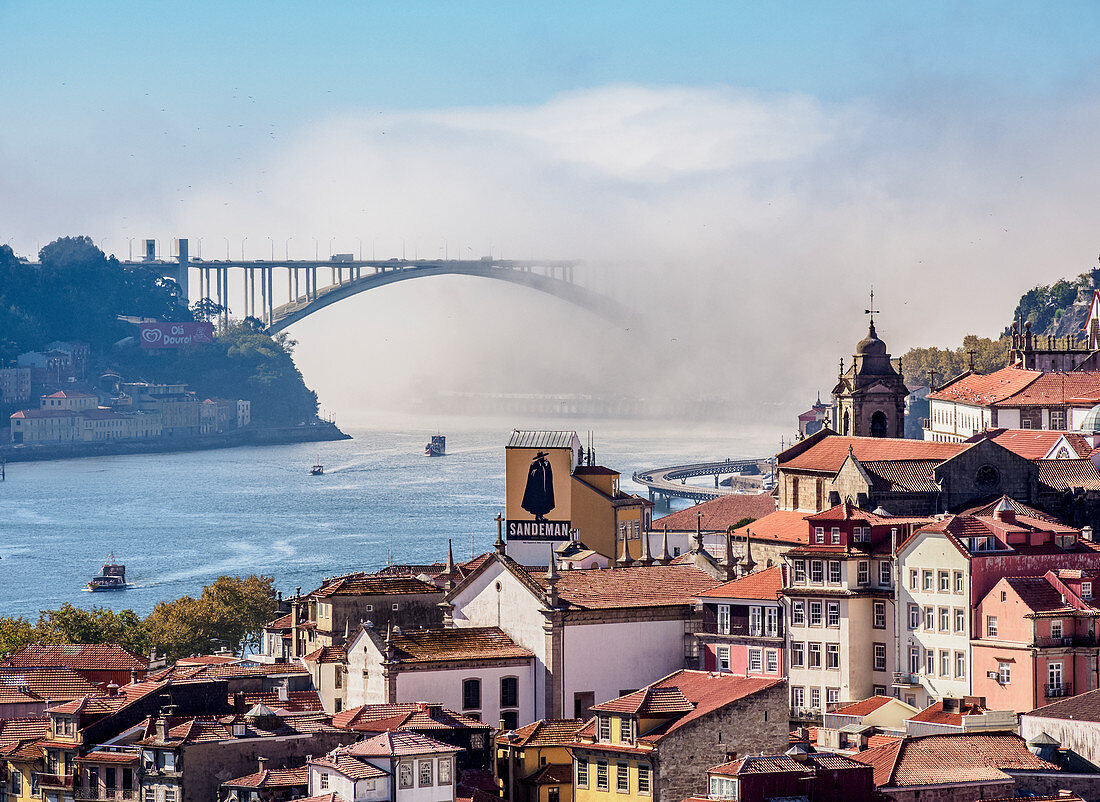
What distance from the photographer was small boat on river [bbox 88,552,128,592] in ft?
257

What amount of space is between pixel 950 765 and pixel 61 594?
54.2m

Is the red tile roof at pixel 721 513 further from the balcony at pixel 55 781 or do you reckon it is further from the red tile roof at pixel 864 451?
the balcony at pixel 55 781

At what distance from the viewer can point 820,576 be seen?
36812 millimetres

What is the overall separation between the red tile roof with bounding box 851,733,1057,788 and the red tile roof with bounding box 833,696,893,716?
11.8 ft

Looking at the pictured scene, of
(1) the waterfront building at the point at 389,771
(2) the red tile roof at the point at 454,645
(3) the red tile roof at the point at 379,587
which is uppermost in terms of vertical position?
(3) the red tile roof at the point at 379,587

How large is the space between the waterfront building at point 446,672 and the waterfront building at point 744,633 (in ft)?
9.84

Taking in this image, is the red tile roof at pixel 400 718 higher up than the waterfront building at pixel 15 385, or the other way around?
the waterfront building at pixel 15 385

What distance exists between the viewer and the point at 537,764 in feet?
106

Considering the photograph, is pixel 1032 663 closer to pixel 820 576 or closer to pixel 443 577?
pixel 820 576

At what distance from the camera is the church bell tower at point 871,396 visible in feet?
169

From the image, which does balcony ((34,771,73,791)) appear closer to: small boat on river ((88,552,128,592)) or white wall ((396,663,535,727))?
white wall ((396,663,535,727))

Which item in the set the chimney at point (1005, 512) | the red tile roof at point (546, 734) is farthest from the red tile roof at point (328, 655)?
the chimney at point (1005, 512)

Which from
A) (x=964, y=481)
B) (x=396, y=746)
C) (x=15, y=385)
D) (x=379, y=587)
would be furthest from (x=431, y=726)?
(x=15, y=385)

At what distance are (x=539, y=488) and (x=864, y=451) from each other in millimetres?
7353
